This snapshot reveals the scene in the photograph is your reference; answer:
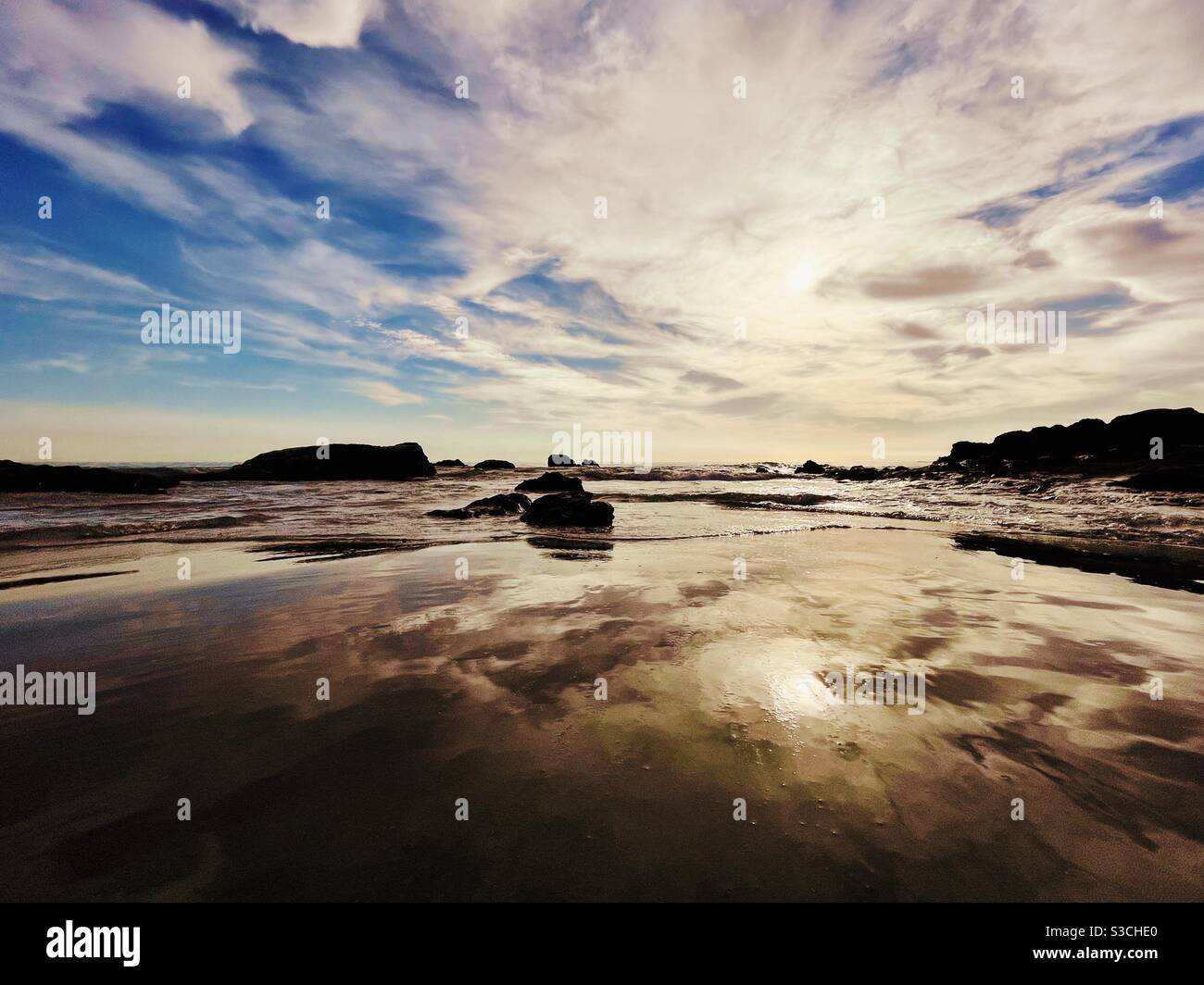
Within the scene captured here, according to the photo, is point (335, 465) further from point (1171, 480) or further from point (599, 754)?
point (1171, 480)

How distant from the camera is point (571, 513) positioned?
14.1 metres

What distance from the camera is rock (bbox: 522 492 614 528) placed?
13992mm

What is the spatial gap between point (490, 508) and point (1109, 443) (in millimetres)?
36534

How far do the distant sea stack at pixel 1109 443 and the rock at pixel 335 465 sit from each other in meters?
45.0

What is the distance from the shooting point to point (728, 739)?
3.10 metres

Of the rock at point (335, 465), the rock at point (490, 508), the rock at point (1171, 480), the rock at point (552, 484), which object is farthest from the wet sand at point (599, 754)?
the rock at point (335, 465)

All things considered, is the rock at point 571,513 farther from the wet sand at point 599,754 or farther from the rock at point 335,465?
the rock at point 335,465

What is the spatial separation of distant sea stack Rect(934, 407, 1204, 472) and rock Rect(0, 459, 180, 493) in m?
44.8

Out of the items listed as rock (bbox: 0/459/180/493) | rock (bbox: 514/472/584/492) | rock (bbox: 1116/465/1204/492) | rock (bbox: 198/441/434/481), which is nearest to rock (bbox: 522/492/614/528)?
rock (bbox: 514/472/584/492)

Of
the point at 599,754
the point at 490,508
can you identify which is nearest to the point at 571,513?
the point at 490,508

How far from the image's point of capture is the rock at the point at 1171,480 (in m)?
16.8

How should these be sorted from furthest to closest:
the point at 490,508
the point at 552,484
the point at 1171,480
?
1. the point at 552,484
2. the point at 1171,480
3. the point at 490,508
